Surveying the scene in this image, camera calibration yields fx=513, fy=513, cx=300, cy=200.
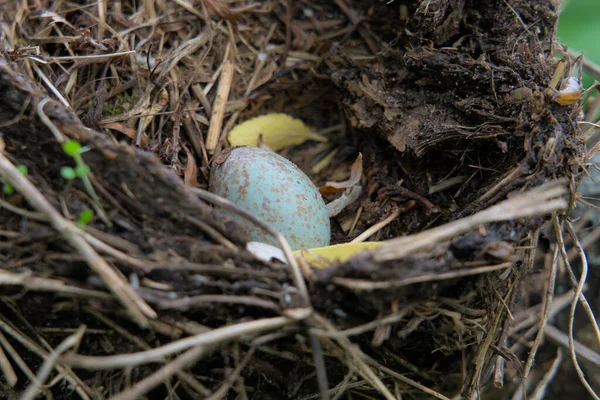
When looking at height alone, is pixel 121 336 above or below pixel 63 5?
below

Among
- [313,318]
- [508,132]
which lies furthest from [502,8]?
[313,318]

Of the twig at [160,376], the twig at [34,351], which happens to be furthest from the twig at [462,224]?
the twig at [34,351]

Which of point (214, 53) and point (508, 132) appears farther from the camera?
point (214, 53)

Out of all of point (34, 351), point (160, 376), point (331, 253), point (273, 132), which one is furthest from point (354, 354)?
point (273, 132)

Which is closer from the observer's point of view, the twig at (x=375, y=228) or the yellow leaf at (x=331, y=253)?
the yellow leaf at (x=331, y=253)

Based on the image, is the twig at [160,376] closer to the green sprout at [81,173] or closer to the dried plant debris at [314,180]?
the dried plant debris at [314,180]

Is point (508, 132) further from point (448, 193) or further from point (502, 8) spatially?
point (502, 8)

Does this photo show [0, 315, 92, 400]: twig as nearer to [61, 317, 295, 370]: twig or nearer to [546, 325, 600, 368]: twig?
[61, 317, 295, 370]: twig
